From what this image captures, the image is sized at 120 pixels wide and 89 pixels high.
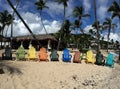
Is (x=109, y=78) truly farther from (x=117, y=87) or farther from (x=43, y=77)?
(x=43, y=77)

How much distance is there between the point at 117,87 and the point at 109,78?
2488 millimetres

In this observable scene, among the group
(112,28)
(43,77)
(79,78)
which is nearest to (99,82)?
(79,78)

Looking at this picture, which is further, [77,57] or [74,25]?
[74,25]

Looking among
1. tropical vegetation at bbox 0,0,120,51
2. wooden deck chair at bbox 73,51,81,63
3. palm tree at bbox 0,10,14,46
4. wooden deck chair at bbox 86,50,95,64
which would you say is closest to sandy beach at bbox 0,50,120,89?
wooden deck chair at bbox 73,51,81,63

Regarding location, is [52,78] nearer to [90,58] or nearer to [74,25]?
[90,58]

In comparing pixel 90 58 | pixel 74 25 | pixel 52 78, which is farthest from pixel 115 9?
pixel 52 78

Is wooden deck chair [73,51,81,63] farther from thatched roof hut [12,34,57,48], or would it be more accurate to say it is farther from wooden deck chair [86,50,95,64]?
thatched roof hut [12,34,57,48]

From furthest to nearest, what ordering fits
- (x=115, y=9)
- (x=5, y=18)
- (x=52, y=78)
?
(x=5, y=18)
(x=115, y=9)
(x=52, y=78)

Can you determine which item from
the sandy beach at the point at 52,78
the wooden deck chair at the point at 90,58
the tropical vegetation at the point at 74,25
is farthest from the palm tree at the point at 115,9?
the sandy beach at the point at 52,78

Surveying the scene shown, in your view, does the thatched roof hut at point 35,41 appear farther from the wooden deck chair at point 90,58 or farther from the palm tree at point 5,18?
the wooden deck chair at point 90,58

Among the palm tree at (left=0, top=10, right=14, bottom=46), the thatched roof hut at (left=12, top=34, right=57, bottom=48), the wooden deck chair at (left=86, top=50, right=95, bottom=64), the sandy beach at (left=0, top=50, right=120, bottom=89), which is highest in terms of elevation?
the palm tree at (left=0, top=10, right=14, bottom=46)

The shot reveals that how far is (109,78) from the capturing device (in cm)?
1420

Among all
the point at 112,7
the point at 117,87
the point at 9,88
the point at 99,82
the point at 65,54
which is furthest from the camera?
the point at 112,7

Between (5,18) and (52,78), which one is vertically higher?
(5,18)
